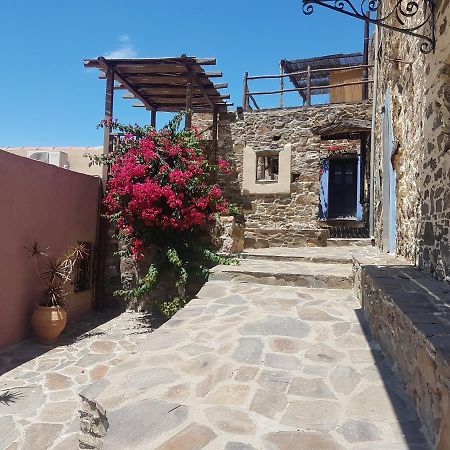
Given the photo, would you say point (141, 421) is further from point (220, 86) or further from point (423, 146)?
point (220, 86)

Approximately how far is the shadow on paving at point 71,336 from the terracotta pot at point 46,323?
4.5 inches

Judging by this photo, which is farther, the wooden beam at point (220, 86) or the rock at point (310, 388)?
the wooden beam at point (220, 86)

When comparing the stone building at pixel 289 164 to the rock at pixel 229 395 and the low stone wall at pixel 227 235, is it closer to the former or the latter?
the low stone wall at pixel 227 235

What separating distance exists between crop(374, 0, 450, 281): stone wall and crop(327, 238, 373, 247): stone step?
3420 millimetres

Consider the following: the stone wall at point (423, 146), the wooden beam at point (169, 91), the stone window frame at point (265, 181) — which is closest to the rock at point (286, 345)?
the stone wall at point (423, 146)

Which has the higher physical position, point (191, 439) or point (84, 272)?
point (84, 272)

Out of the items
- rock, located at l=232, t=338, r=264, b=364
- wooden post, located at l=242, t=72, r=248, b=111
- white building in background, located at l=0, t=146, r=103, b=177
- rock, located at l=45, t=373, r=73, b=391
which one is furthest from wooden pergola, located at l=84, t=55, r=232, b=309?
rock, located at l=232, t=338, r=264, b=364

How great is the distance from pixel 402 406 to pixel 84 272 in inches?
279

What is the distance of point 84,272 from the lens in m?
8.30

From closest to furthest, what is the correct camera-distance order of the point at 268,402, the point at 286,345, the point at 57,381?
the point at 268,402 < the point at 286,345 < the point at 57,381

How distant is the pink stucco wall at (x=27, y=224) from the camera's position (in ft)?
19.5

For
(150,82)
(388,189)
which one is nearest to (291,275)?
(388,189)

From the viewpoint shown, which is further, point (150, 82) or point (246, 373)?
point (150, 82)

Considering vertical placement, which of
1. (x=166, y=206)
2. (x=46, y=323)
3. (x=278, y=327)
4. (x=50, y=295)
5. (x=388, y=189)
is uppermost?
(x=388, y=189)
